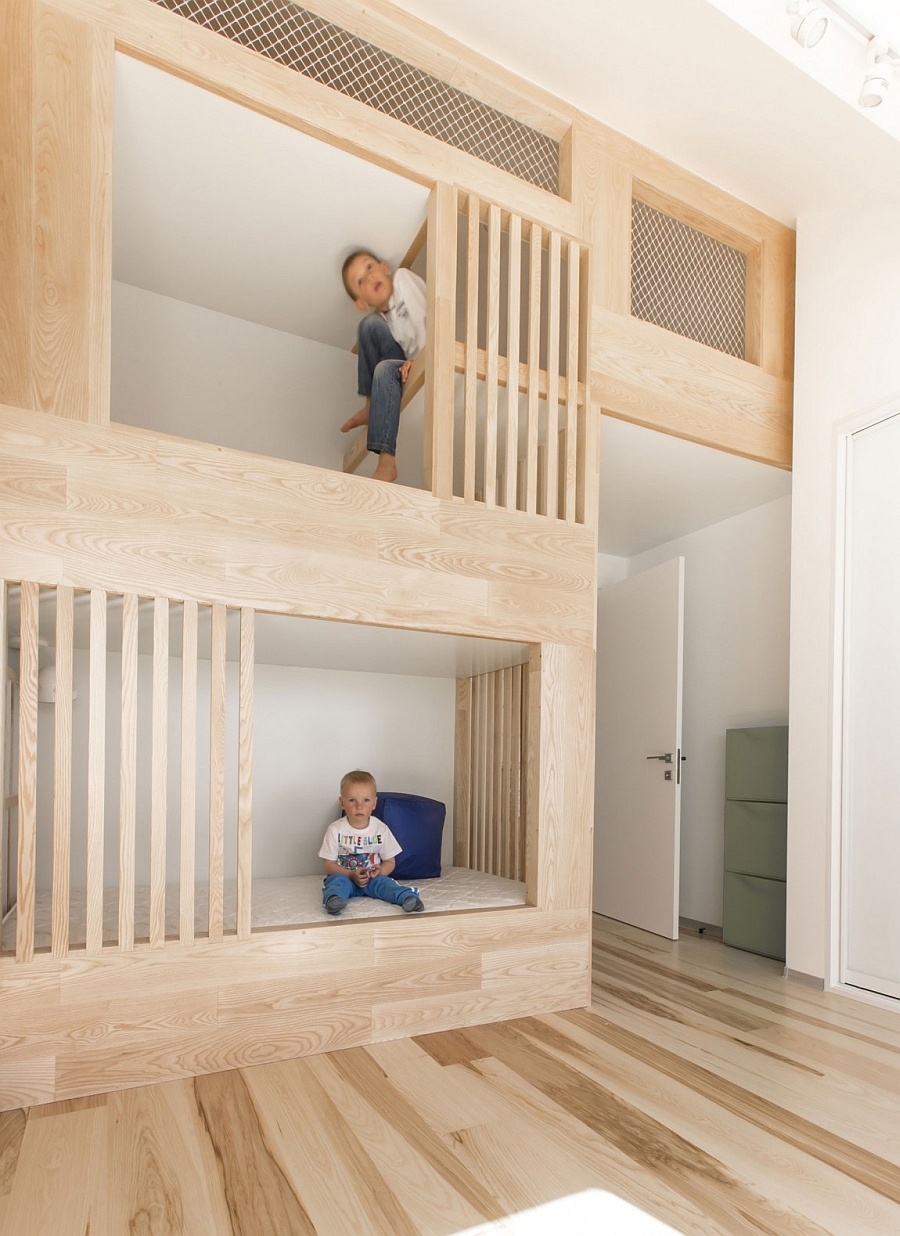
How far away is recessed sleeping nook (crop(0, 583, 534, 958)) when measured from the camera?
1.98 metres

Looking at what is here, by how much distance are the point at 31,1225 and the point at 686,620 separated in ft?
11.7

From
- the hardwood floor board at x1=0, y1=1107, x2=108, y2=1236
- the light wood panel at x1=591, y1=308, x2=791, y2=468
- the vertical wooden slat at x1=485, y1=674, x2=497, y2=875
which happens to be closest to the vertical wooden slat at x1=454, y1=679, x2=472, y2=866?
the vertical wooden slat at x1=485, y1=674, x2=497, y2=875

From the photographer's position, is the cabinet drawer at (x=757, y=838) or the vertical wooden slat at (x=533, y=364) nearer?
the vertical wooden slat at (x=533, y=364)

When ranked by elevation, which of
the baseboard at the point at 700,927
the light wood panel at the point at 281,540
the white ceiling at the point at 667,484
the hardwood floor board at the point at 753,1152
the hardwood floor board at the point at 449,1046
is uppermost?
the white ceiling at the point at 667,484

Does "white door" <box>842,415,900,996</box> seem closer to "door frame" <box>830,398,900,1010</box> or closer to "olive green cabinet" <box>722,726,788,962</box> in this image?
"door frame" <box>830,398,900,1010</box>

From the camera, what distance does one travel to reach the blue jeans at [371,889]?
2535 mm

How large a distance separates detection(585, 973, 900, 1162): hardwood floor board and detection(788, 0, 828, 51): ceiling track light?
2.91 m

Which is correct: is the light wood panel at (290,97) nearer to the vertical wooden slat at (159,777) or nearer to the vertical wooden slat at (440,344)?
the vertical wooden slat at (440,344)

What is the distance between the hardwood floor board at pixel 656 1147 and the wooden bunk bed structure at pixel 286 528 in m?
0.32

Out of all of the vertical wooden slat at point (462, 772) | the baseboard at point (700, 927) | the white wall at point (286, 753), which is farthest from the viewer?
the baseboard at point (700, 927)

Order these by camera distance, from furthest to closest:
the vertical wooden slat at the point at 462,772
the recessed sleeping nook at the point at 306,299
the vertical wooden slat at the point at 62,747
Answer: the vertical wooden slat at the point at 462,772, the recessed sleeping nook at the point at 306,299, the vertical wooden slat at the point at 62,747

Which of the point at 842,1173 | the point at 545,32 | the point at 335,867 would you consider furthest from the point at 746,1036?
the point at 545,32

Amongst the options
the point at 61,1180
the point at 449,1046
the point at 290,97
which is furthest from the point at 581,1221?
the point at 290,97

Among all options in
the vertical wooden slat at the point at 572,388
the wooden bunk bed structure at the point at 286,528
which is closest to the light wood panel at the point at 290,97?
the wooden bunk bed structure at the point at 286,528
